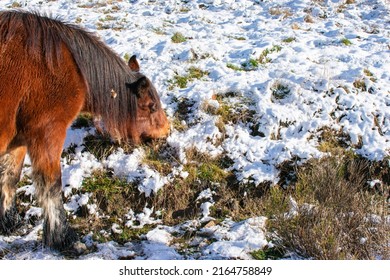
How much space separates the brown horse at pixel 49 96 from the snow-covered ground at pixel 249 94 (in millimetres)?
405

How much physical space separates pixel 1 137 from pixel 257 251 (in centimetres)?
243

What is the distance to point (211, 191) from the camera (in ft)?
15.2

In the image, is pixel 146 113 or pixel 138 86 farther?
pixel 146 113

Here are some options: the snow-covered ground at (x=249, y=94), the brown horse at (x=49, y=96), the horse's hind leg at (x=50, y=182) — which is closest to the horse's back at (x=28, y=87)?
the brown horse at (x=49, y=96)

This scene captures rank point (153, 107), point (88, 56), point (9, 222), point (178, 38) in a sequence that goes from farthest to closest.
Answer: point (178, 38) → point (153, 107) → point (9, 222) → point (88, 56)

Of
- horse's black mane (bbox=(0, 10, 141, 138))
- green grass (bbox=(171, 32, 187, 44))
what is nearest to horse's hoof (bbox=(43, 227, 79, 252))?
horse's black mane (bbox=(0, 10, 141, 138))

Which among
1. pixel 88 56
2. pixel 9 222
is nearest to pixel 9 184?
pixel 9 222

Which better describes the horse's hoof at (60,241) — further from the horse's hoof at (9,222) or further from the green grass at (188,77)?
the green grass at (188,77)

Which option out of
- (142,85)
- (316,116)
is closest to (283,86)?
(316,116)

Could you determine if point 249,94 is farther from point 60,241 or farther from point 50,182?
point 60,241

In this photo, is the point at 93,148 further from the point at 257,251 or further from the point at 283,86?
the point at 283,86

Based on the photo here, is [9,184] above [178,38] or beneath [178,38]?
beneath

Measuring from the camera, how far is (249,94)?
19.3 ft

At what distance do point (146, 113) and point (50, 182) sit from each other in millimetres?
1278
